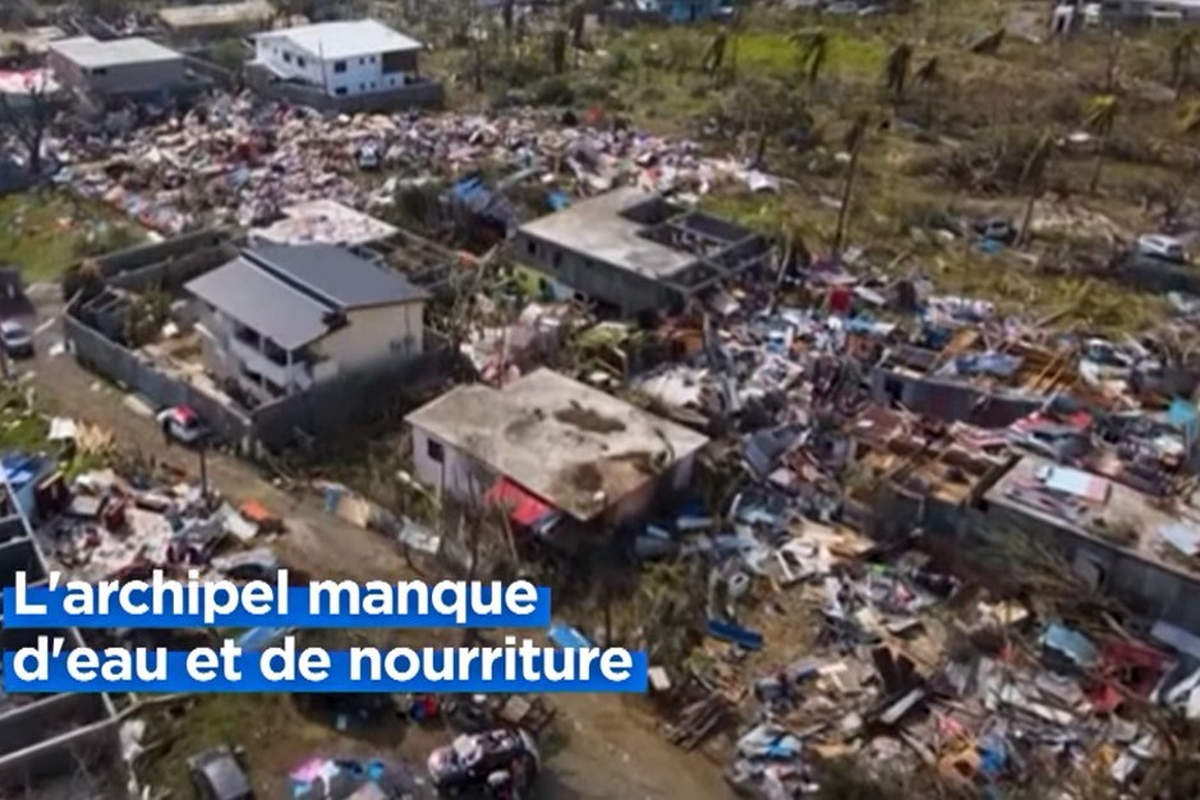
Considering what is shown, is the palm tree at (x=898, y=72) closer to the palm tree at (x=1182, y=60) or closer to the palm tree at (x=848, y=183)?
the palm tree at (x=848, y=183)

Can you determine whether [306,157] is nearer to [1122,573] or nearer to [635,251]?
[635,251]

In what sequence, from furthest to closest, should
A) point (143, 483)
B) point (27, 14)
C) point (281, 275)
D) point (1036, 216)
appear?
point (27, 14) < point (1036, 216) < point (281, 275) < point (143, 483)

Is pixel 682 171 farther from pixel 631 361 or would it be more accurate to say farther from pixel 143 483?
pixel 143 483

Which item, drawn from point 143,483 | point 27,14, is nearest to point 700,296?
point 143,483

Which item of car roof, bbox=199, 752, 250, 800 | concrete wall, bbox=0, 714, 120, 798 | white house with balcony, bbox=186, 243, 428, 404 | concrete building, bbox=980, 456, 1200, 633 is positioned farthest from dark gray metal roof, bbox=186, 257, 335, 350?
concrete building, bbox=980, 456, 1200, 633

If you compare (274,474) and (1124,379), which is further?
(1124,379)

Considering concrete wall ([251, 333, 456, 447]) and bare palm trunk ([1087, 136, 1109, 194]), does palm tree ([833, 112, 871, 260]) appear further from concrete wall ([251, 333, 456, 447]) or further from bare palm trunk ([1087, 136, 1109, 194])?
concrete wall ([251, 333, 456, 447])

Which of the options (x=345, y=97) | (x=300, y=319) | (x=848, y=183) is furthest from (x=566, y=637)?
(x=345, y=97)
